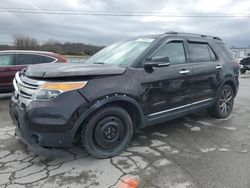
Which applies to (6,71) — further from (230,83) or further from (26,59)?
(230,83)

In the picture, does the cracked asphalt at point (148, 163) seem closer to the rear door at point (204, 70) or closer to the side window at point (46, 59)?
the rear door at point (204, 70)

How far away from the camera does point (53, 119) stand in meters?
3.47

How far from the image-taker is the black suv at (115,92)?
3.50 metres

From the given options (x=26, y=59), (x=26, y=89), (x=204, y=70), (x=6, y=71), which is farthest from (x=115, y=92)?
(x=26, y=59)

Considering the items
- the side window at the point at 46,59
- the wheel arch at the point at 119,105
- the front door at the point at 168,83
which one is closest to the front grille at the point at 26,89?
the wheel arch at the point at 119,105

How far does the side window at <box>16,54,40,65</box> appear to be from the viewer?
917cm

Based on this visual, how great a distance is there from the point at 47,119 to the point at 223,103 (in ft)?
13.4

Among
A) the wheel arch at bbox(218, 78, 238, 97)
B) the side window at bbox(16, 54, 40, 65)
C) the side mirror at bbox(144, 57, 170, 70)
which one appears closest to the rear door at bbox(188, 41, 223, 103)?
the wheel arch at bbox(218, 78, 238, 97)

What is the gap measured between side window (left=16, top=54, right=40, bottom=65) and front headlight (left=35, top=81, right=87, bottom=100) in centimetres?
619

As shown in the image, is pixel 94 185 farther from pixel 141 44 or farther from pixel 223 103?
pixel 223 103

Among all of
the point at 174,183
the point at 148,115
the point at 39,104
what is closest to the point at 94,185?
the point at 174,183

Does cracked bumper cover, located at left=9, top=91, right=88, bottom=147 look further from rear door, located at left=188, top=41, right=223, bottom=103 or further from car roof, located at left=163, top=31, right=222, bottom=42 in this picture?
rear door, located at left=188, top=41, right=223, bottom=103

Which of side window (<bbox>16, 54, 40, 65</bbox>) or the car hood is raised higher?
side window (<bbox>16, 54, 40, 65</bbox>)

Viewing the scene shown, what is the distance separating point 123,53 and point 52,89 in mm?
1614
